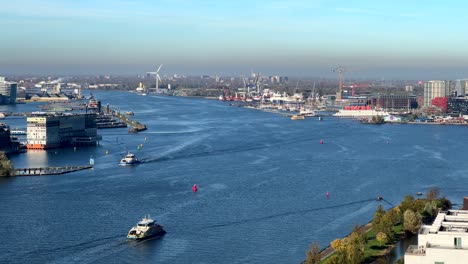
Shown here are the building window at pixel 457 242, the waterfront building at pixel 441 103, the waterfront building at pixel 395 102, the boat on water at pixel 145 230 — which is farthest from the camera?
the waterfront building at pixel 395 102

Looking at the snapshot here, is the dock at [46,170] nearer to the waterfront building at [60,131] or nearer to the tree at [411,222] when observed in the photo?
the waterfront building at [60,131]

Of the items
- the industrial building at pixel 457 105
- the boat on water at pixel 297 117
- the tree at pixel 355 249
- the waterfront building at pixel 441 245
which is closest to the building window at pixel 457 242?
the waterfront building at pixel 441 245

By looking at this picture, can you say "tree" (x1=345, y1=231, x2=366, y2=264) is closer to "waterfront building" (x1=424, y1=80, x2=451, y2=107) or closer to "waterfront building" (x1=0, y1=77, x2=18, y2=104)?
"waterfront building" (x1=424, y1=80, x2=451, y2=107)

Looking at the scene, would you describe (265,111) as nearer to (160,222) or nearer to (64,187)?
→ (64,187)

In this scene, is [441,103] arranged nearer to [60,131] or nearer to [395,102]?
[395,102]

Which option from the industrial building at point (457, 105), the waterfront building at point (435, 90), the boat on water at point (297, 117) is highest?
the waterfront building at point (435, 90)

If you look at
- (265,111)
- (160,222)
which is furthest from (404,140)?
(265,111)

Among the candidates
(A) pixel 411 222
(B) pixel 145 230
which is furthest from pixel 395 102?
(B) pixel 145 230
